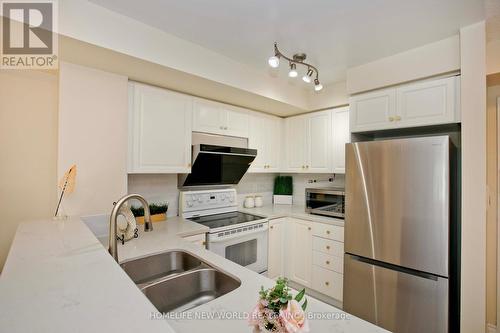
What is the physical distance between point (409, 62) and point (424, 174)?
0.96 meters

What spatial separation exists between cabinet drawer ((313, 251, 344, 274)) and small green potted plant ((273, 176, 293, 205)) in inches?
40.2

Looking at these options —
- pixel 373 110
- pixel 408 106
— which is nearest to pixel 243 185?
pixel 373 110

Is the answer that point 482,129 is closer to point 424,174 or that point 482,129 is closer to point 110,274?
point 424,174

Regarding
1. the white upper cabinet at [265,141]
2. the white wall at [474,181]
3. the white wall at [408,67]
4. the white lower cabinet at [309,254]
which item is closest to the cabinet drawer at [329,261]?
the white lower cabinet at [309,254]

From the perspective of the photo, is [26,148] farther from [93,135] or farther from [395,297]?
[395,297]

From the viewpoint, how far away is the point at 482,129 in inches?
61.4

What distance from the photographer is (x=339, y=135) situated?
2.73 metres

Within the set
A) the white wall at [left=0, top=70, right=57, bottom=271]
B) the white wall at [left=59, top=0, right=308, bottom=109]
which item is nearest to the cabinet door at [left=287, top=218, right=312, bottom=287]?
the white wall at [left=59, top=0, right=308, bottom=109]

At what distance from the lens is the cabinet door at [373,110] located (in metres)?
2.08

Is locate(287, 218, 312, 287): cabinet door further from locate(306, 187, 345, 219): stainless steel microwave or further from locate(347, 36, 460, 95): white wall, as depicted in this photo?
locate(347, 36, 460, 95): white wall

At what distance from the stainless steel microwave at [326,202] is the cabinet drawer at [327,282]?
576mm

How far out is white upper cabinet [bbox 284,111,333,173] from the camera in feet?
9.34

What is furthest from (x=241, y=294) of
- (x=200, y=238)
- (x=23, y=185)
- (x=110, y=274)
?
(x=23, y=185)

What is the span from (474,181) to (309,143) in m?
1.67
